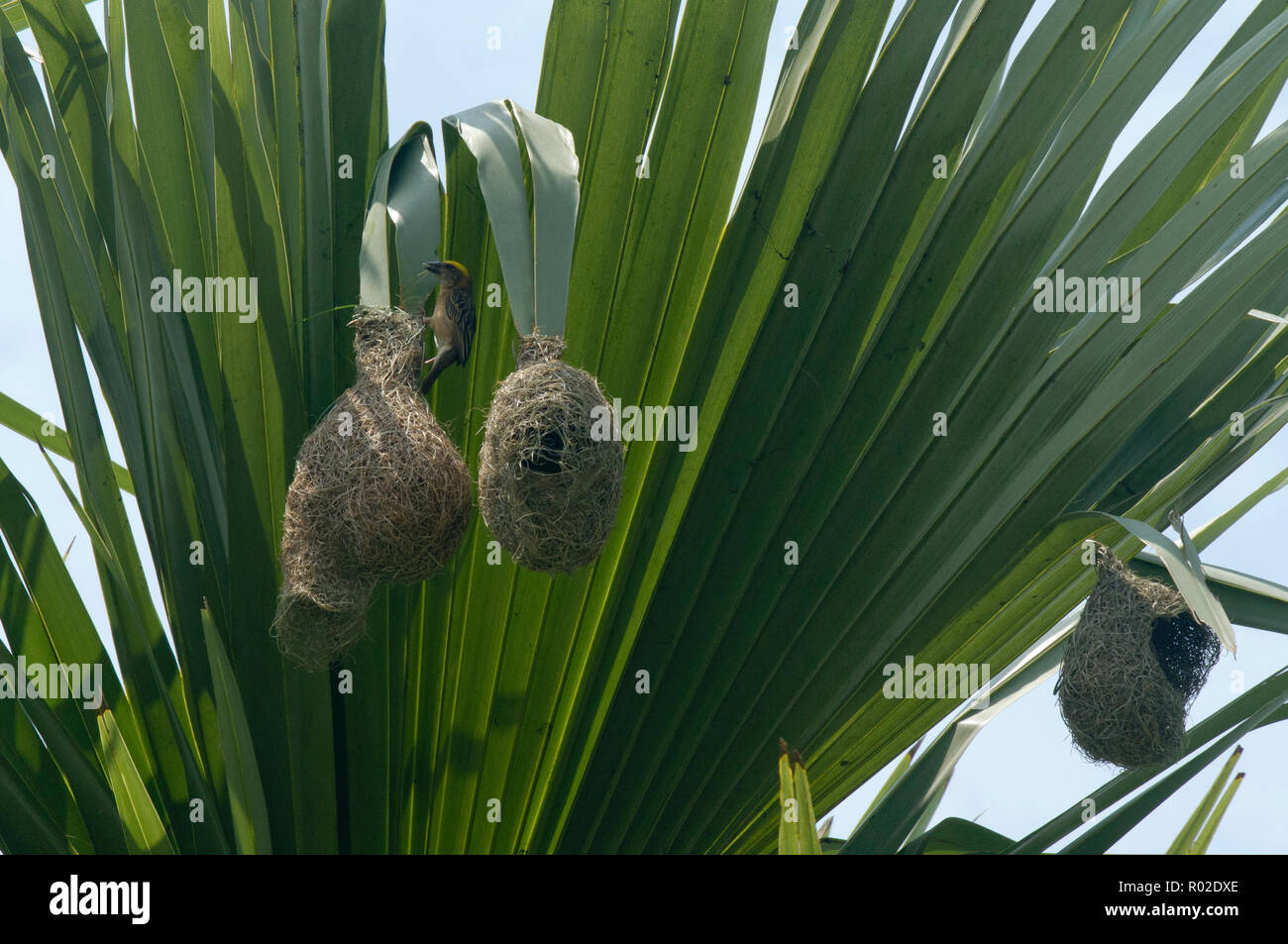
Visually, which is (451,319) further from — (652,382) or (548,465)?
(652,382)

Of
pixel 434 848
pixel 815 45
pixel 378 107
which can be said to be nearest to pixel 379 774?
pixel 434 848

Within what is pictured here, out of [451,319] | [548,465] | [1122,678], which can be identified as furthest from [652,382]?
[1122,678]

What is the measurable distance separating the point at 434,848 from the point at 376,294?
52.4 inches

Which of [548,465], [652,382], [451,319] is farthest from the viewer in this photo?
[652,382]

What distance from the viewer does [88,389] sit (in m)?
2.33

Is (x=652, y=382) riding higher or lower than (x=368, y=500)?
higher

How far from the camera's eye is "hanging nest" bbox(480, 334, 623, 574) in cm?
179

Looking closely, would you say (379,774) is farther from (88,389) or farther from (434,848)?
(88,389)

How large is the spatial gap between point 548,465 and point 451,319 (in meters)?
0.37

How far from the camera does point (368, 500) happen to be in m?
1.89

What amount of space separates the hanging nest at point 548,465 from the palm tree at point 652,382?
505 mm

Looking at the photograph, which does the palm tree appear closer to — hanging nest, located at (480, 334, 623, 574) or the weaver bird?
the weaver bird

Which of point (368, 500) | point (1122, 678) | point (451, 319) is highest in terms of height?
point (451, 319)

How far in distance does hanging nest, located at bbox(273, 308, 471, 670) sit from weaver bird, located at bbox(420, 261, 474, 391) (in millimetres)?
44
